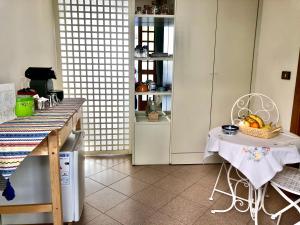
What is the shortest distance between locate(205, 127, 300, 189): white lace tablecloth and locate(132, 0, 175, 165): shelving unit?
1.32 m

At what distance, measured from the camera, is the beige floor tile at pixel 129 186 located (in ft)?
8.80

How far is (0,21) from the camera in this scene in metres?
1.87

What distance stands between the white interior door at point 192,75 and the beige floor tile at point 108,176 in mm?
792

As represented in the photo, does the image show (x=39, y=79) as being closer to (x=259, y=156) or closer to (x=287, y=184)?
(x=259, y=156)

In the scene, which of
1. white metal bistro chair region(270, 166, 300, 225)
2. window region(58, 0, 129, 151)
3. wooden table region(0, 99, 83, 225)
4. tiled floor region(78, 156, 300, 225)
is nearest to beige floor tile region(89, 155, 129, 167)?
tiled floor region(78, 156, 300, 225)

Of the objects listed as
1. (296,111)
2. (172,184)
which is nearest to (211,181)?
(172,184)

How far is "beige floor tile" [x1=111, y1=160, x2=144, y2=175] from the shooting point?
3.16m

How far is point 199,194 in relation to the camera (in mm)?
2650

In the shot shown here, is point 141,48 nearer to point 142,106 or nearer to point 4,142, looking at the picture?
point 142,106

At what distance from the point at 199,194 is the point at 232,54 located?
1.77 metres

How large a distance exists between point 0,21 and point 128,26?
1715 mm

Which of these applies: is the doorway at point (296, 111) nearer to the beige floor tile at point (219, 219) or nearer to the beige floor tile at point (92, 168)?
the beige floor tile at point (219, 219)

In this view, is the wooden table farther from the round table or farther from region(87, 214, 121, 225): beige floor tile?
the round table

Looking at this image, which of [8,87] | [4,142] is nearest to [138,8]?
[8,87]
